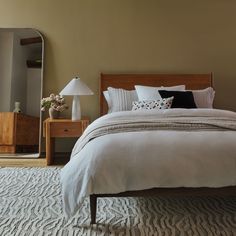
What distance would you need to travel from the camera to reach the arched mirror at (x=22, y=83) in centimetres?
410

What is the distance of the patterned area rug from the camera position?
1.76m

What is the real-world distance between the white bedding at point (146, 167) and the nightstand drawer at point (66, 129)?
72.5 inches

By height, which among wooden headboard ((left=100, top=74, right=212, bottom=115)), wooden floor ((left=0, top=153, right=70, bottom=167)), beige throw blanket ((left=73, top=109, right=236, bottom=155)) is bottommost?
wooden floor ((left=0, top=153, right=70, bottom=167))

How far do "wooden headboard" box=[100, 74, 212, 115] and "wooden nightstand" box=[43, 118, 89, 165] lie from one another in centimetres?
73

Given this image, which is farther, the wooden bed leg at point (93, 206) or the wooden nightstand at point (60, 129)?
the wooden nightstand at point (60, 129)

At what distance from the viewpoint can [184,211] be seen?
2.08m

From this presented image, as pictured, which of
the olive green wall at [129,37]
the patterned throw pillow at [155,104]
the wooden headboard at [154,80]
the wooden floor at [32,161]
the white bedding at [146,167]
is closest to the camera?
the white bedding at [146,167]

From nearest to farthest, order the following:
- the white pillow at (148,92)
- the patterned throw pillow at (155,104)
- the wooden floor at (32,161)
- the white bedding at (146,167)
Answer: the white bedding at (146,167) → the patterned throw pillow at (155,104) → the white pillow at (148,92) → the wooden floor at (32,161)

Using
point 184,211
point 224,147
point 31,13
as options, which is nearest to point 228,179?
point 224,147

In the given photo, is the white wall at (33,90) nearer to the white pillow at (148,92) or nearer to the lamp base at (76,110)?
the lamp base at (76,110)

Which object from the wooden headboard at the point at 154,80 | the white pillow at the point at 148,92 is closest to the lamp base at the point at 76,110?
the wooden headboard at the point at 154,80

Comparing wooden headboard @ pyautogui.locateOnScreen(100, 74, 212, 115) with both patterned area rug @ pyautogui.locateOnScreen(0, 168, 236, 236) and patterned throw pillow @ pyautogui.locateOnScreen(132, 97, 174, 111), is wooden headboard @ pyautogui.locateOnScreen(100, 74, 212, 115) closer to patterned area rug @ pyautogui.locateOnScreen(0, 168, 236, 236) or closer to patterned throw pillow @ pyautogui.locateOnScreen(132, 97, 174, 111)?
patterned throw pillow @ pyautogui.locateOnScreen(132, 97, 174, 111)

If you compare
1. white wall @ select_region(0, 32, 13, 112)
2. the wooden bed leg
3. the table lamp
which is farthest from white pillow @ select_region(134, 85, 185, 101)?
the wooden bed leg

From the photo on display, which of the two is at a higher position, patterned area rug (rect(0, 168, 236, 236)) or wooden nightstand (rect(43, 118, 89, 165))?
wooden nightstand (rect(43, 118, 89, 165))
